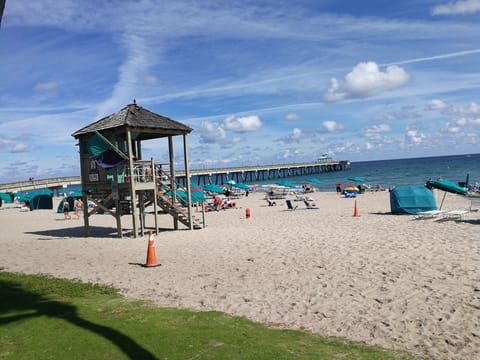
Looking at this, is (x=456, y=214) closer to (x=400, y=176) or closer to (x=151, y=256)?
(x=151, y=256)

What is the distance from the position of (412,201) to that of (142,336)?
57.2ft

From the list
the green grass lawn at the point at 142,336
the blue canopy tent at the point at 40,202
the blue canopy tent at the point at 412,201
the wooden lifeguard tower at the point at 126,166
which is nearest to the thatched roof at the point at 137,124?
the wooden lifeguard tower at the point at 126,166

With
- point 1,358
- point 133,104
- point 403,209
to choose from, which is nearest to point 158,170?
point 133,104

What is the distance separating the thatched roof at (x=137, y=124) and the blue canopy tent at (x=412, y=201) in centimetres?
1057

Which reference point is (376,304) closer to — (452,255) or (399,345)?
(399,345)

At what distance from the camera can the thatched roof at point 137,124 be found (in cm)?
1664

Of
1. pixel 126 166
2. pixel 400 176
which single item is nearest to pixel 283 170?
pixel 400 176

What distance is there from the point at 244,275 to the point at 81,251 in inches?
287

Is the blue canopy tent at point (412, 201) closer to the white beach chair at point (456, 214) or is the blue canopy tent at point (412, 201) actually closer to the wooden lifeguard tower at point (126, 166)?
the white beach chair at point (456, 214)

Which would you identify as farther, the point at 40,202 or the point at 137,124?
the point at 40,202

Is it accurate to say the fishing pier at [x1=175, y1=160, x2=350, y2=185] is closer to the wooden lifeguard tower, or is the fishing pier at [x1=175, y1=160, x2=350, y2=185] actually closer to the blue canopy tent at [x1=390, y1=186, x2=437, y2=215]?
the blue canopy tent at [x1=390, y1=186, x2=437, y2=215]

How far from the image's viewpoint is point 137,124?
16547mm

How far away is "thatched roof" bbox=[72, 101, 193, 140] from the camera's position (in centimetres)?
1664

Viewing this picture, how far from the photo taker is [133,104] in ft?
60.0
